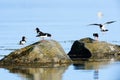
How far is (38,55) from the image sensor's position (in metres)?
34.3

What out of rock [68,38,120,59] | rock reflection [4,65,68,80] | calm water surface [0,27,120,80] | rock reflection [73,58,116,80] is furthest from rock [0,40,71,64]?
rock [68,38,120,59]

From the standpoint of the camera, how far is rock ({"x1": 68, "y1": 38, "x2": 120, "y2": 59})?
127 ft

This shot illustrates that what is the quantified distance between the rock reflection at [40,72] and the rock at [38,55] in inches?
56.8

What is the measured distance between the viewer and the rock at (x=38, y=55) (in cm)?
3428

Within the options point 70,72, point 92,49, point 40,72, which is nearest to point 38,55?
point 40,72

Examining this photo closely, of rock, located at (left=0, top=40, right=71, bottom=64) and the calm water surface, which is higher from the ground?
rock, located at (left=0, top=40, right=71, bottom=64)

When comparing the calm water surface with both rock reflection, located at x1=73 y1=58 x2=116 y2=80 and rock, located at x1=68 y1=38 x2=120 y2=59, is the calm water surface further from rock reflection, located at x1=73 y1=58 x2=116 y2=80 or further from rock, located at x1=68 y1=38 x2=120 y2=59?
rock, located at x1=68 y1=38 x2=120 y2=59

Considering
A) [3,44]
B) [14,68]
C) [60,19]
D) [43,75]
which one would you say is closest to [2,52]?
[3,44]

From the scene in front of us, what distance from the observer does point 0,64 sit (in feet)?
111

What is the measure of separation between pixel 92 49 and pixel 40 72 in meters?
8.74

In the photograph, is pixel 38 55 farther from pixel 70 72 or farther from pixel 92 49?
pixel 92 49

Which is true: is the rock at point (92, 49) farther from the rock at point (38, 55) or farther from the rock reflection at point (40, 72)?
the rock reflection at point (40, 72)

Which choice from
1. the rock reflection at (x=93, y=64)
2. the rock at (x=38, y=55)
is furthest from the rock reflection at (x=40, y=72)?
the rock at (x=38, y=55)

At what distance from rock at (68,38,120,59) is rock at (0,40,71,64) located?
410 centimetres
